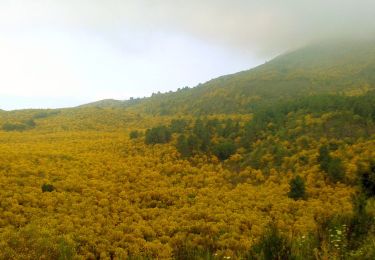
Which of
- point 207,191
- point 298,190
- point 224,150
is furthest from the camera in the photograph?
point 224,150

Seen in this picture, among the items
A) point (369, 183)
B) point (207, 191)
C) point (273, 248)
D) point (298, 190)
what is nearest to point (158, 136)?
point (207, 191)

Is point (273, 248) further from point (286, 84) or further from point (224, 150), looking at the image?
point (286, 84)

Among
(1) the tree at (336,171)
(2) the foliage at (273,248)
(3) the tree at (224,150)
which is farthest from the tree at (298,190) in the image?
(2) the foliage at (273,248)

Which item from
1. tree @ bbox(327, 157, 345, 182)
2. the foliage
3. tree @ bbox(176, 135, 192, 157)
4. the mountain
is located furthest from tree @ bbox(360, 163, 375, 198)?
the mountain

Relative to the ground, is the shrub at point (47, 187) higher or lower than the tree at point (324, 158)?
higher

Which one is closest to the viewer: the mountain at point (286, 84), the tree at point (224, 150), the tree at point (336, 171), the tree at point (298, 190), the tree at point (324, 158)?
the tree at point (298, 190)

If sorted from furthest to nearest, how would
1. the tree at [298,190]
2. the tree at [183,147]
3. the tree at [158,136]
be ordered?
the tree at [158,136] < the tree at [183,147] < the tree at [298,190]

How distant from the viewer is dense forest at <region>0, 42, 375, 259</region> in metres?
24.6

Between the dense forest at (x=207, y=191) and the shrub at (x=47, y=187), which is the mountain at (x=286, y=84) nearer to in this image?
the dense forest at (x=207, y=191)

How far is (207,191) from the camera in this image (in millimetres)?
45188

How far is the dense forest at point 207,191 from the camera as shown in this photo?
80.8 ft

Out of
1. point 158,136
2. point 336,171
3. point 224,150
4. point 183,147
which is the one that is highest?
point 158,136

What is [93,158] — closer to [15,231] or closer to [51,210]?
[51,210]

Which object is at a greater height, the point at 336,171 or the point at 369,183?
the point at 369,183
